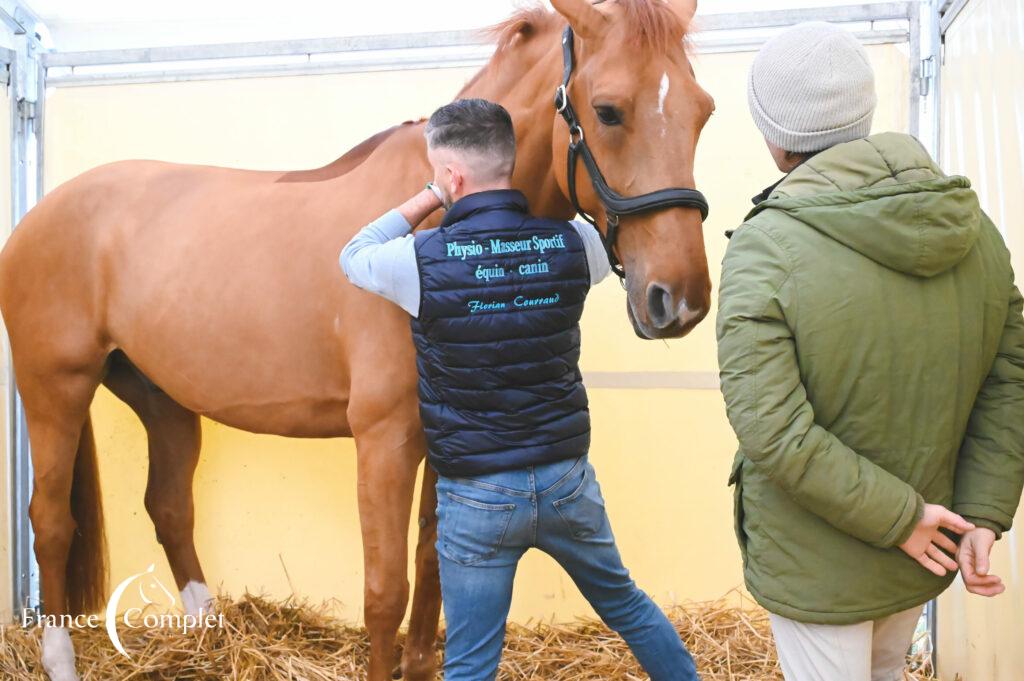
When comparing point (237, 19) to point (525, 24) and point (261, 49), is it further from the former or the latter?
point (525, 24)

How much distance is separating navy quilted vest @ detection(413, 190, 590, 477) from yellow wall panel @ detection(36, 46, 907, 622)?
1.47m

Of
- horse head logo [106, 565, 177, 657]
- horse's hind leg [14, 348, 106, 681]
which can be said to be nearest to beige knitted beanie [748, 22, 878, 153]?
horse's hind leg [14, 348, 106, 681]

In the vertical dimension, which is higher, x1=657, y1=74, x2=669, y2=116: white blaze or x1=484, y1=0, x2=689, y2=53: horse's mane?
x1=484, y1=0, x2=689, y2=53: horse's mane

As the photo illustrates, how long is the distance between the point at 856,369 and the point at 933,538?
29 centimetres

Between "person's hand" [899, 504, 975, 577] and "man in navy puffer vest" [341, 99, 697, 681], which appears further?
"man in navy puffer vest" [341, 99, 697, 681]

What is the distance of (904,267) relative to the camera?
1.36m

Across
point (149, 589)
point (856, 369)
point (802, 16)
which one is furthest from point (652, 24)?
point (149, 589)

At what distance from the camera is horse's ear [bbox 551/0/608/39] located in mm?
2020

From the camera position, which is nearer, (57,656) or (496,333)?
(496,333)

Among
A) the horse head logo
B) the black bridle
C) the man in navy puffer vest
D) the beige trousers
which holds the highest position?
the black bridle

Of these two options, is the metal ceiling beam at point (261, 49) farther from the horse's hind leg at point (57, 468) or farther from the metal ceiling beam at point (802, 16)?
the horse's hind leg at point (57, 468)

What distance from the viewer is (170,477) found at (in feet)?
11.2

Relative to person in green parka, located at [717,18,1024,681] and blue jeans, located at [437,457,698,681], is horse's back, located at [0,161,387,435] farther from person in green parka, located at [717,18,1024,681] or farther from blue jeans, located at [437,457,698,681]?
person in green parka, located at [717,18,1024,681]

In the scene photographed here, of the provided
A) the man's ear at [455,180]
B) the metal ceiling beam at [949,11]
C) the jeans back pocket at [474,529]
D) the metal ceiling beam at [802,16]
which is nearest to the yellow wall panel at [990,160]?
the metal ceiling beam at [949,11]
